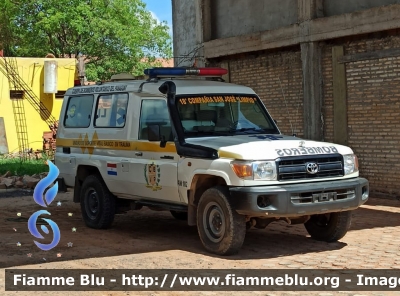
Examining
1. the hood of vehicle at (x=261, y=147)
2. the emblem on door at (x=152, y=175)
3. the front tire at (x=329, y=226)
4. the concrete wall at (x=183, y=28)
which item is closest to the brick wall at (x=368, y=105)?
the concrete wall at (x=183, y=28)

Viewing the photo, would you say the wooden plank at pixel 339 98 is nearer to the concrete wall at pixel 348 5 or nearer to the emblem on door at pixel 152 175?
the concrete wall at pixel 348 5

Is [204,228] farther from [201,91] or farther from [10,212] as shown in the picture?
[10,212]

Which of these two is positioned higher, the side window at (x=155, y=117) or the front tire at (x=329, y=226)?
the side window at (x=155, y=117)

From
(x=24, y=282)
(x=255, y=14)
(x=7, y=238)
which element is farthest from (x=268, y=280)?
(x=255, y=14)

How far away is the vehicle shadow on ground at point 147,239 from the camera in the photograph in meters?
8.62

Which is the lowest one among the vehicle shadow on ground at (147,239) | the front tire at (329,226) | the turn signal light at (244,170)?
the vehicle shadow on ground at (147,239)

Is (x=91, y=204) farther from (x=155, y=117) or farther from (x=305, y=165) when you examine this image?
(x=305, y=165)

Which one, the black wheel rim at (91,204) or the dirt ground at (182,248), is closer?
the dirt ground at (182,248)

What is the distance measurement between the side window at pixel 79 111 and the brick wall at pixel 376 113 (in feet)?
18.3

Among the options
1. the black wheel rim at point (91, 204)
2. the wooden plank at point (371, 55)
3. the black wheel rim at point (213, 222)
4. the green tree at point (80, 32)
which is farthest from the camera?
the green tree at point (80, 32)

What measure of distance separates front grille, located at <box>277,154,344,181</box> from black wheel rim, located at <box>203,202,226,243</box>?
0.86m

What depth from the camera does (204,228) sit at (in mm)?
8641

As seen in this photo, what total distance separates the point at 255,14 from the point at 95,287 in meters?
10.8

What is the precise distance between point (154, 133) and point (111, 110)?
1548 millimetres
